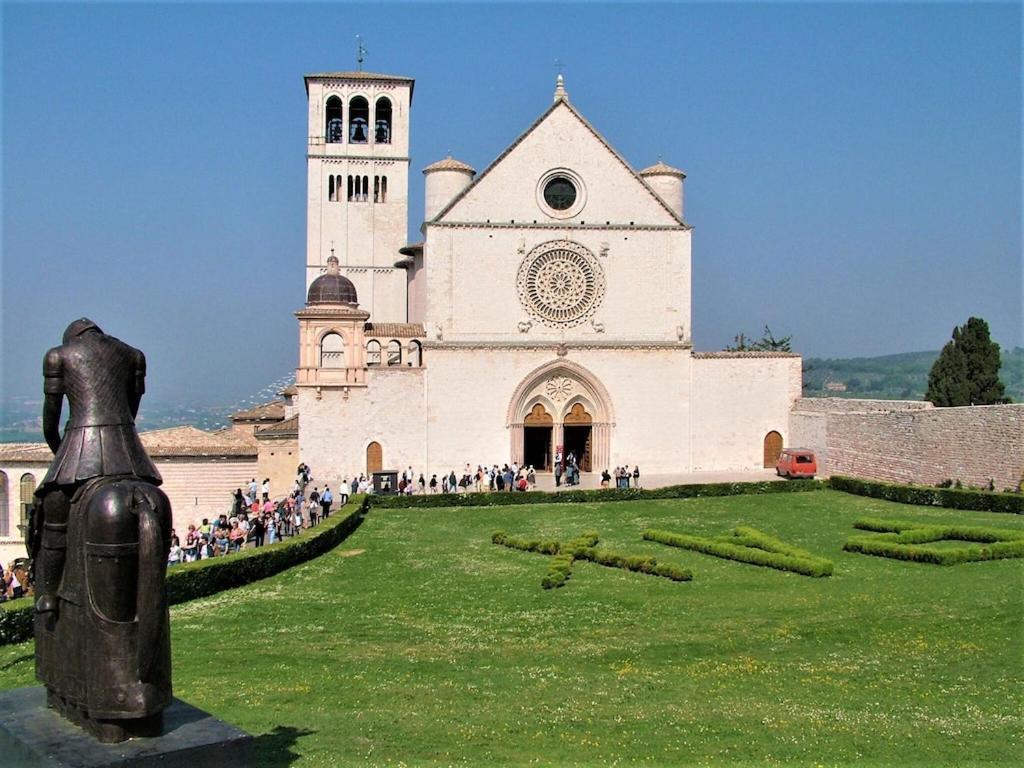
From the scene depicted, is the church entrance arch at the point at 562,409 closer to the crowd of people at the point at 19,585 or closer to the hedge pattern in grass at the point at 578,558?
the hedge pattern in grass at the point at 578,558

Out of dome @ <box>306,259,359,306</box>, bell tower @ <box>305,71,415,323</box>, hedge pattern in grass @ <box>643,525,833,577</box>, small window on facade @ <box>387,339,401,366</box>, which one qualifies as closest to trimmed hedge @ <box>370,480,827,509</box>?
hedge pattern in grass @ <box>643,525,833,577</box>

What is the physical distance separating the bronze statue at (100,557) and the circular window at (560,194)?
36556 mm

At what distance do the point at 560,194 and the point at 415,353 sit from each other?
8830 mm

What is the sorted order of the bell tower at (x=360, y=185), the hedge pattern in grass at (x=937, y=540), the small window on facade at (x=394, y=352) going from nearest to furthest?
the hedge pattern in grass at (x=937, y=540) → the small window on facade at (x=394, y=352) → the bell tower at (x=360, y=185)

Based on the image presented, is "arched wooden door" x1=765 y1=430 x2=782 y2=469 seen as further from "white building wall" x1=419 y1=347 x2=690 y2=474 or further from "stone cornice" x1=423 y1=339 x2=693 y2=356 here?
"stone cornice" x1=423 y1=339 x2=693 y2=356

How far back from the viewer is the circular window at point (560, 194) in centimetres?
4516

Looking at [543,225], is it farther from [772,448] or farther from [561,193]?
[772,448]

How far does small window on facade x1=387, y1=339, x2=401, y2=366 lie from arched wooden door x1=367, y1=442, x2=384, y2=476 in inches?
241

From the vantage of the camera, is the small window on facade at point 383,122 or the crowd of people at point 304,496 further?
the small window on facade at point 383,122

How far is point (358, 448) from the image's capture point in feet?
143

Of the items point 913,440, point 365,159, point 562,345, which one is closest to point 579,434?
point 562,345

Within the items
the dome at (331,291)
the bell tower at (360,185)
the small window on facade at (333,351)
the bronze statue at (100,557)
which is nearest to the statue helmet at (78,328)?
the bronze statue at (100,557)

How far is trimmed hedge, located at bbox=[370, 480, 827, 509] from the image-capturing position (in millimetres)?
36875

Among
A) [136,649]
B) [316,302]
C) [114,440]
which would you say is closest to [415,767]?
[136,649]
